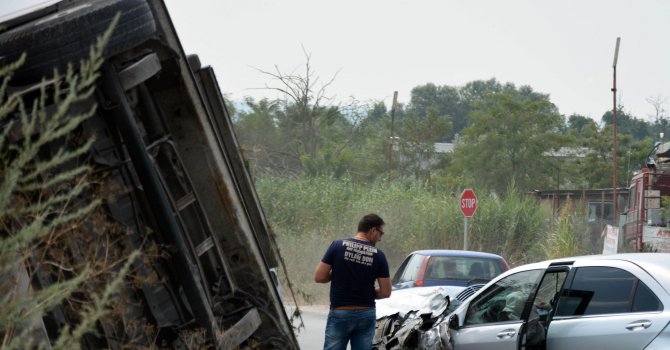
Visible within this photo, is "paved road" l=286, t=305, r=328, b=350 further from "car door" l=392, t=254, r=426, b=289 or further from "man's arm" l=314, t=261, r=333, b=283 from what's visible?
"man's arm" l=314, t=261, r=333, b=283

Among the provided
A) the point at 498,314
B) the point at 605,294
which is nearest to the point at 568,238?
the point at 498,314

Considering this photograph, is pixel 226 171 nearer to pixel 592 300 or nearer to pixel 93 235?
pixel 93 235

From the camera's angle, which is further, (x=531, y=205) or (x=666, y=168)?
(x=531, y=205)

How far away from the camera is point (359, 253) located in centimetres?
927

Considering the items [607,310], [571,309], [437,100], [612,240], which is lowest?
[437,100]

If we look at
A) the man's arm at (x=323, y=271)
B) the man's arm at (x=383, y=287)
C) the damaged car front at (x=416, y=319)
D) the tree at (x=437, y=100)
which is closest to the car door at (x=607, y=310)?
the man's arm at (x=383, y=287)

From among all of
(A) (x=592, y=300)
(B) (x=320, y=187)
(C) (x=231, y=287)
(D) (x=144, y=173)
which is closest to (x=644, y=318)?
(A) (x=592, y=300)

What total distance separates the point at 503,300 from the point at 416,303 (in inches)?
83.2

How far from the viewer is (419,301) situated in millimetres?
11703

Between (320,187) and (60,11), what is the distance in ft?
97.4

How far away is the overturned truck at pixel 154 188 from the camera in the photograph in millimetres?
5801

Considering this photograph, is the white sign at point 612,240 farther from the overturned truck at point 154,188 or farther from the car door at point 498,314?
the overturned truck at point 154,188

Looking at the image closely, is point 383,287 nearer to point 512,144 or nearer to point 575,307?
point 575,307

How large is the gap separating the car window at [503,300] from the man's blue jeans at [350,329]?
3.54 ft
